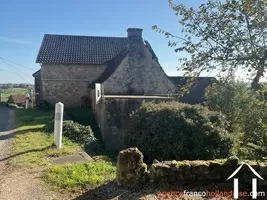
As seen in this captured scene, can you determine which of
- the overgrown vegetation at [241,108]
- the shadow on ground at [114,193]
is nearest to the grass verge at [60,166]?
the shadow on ground at [114,193]

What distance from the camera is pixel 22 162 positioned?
7.11 meters

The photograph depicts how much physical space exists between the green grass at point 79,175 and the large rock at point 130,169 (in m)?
0.72

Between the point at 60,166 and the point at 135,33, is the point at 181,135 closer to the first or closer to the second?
the point at 60,166

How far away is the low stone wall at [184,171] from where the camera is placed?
5.04 meters

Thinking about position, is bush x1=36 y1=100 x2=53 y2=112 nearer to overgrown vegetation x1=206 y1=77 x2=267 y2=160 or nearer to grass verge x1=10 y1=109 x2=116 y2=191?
overgrown vegetation x1=206 y1=77 x2=267 y2=160

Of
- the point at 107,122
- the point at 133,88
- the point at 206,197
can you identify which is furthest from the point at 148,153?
the point at 133,88

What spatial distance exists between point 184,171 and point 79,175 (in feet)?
7.23

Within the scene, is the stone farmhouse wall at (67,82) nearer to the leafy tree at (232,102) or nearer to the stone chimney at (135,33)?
the stone chimney at (135,33)

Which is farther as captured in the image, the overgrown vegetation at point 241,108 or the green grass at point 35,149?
the overgrown vegetation at point 241,108

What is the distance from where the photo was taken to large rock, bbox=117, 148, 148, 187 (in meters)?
5.02

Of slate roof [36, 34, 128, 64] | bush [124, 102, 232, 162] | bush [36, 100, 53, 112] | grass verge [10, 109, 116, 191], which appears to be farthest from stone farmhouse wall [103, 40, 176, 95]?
bush [124, 102, 232, 162]

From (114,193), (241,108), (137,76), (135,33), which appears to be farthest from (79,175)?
(135,33)

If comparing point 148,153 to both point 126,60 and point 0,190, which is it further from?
point 126,60

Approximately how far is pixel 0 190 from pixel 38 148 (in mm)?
3352
